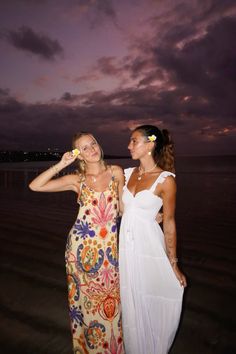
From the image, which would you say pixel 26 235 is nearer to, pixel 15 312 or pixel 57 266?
pixel 57 266

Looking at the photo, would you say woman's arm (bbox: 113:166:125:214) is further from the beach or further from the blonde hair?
the beach

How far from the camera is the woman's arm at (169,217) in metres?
2.20

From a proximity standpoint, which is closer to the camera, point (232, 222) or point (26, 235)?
point (26, 235)

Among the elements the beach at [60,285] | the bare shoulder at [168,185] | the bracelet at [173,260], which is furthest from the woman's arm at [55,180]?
the beach at [60,285]

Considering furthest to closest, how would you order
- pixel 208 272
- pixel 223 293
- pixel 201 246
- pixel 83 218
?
pixel 201 246
pixel 208 272
pixel 223 293
pixel 83 218

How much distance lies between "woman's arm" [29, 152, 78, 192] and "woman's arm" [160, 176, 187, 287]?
85cm

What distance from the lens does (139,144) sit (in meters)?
2.45

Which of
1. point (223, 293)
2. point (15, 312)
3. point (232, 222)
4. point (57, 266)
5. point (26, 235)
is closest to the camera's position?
point (15, 312)

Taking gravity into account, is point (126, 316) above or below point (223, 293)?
above

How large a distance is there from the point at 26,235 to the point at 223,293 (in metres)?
4.36

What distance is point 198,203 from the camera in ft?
31.4

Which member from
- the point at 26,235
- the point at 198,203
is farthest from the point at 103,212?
the point at 198,203

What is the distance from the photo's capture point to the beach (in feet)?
8.81

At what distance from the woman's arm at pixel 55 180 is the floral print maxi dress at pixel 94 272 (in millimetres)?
177
